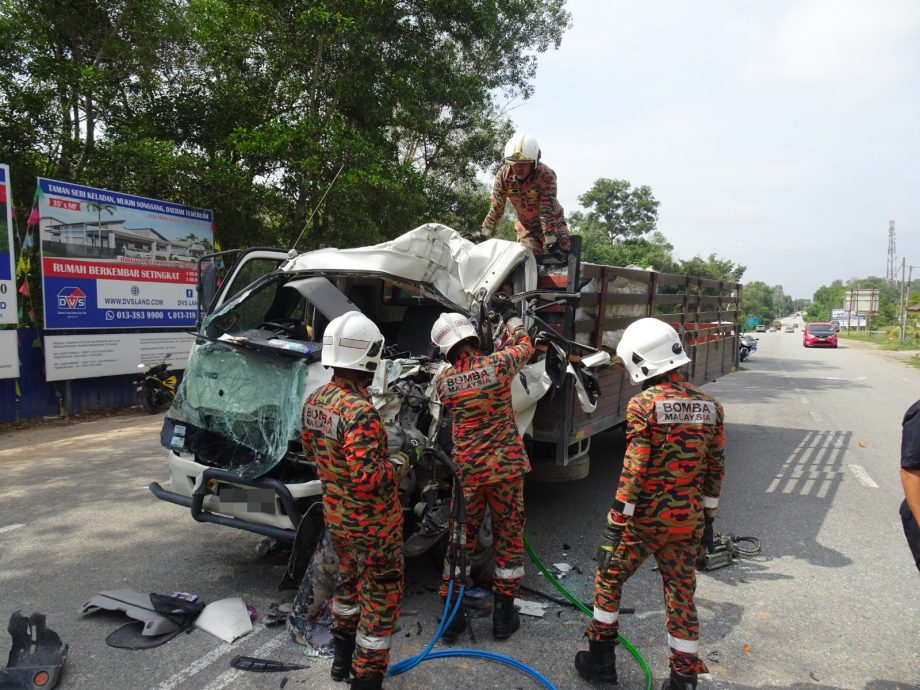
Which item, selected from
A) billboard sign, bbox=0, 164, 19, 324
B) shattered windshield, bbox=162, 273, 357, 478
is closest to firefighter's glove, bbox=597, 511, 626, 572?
shattered windshield, bbox=162, 273, 357, 478

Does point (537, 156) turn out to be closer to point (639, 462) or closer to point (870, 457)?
point (639, 462)

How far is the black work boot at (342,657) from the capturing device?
3055mm

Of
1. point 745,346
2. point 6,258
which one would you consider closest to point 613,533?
point 6,258

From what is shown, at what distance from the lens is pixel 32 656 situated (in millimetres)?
3076

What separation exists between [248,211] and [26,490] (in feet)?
22.2

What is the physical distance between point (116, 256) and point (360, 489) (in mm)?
9463

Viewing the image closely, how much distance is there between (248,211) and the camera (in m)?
11.6

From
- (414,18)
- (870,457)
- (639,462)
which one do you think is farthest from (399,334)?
(414,18)

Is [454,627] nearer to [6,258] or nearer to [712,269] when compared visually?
[6,258]

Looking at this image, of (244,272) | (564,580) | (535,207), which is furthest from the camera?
(535,207)

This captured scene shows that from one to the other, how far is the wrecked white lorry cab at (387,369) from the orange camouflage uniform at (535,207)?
421 mm

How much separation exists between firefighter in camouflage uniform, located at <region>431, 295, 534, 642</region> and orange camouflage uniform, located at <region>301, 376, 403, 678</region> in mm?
701

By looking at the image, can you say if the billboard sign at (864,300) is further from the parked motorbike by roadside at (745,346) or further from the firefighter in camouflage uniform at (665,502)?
the firefighter in camouflage uniform at (665,502)

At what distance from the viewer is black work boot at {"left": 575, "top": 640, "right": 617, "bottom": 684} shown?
119 inches
